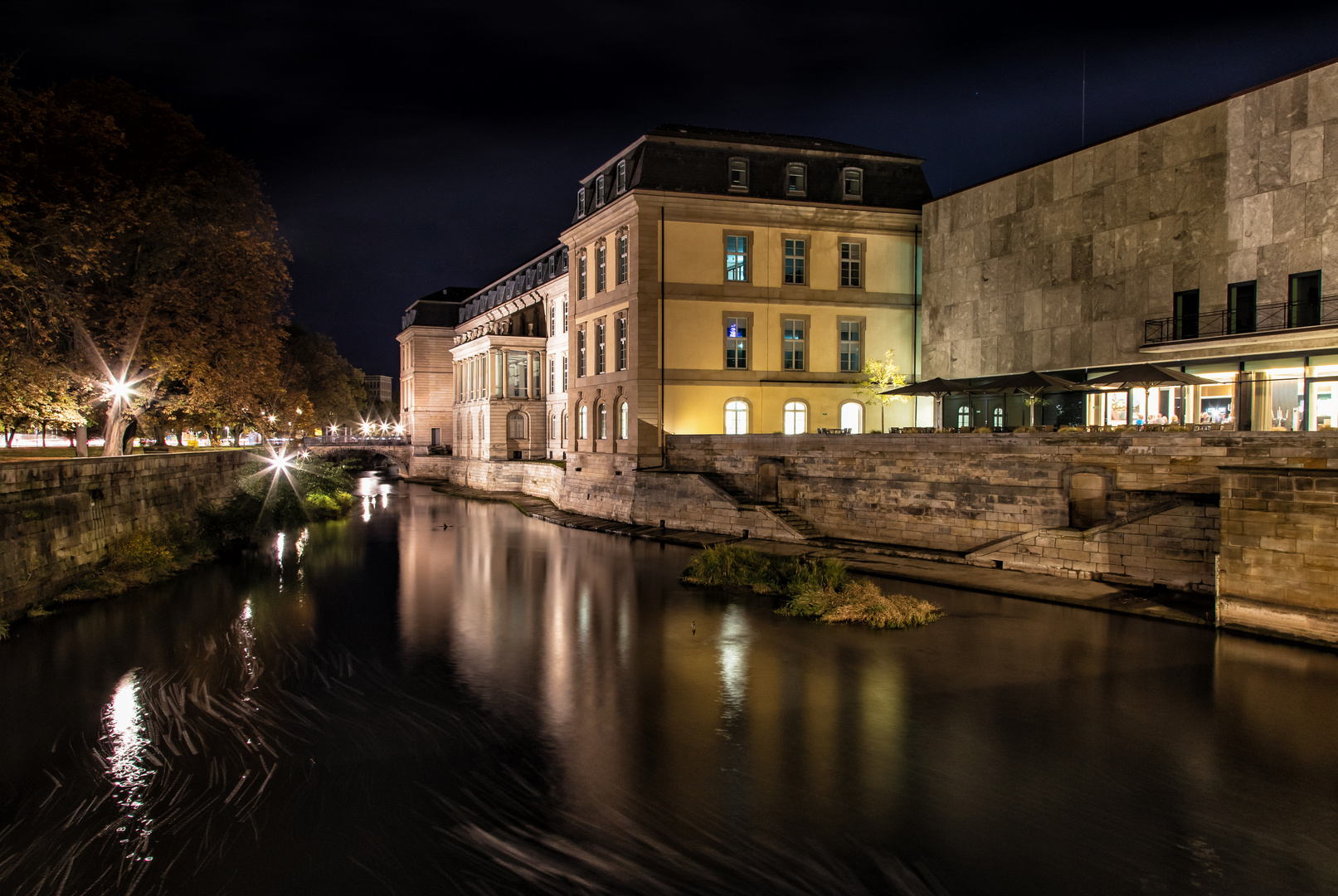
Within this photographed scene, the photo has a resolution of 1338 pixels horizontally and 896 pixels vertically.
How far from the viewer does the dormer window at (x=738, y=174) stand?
34.6m

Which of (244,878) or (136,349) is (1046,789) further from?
(136,349)

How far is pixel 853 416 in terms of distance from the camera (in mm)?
36094

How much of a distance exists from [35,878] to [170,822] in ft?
3.98

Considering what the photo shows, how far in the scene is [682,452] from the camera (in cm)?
3325

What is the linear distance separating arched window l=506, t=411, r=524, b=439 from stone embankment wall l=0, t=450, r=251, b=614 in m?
30.6

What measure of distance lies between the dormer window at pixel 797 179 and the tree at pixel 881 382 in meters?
8.16

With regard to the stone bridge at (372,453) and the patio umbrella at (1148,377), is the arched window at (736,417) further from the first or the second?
the stone bridge at (372,453)

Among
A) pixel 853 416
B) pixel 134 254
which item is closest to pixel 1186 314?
pixel 853 416

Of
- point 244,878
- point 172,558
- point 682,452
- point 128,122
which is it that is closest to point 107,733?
point 244,878

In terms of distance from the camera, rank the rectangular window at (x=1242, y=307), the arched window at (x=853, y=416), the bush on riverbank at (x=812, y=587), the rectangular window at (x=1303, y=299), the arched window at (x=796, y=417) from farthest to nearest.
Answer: the arched window at (x=853, y=416) < the arched window at (x=796, y=417) < the rectangular window at (x=1242, y=307) < the rectangular window at (x=1303, y=299) < the bush on riverbank at (x=812, y=587)

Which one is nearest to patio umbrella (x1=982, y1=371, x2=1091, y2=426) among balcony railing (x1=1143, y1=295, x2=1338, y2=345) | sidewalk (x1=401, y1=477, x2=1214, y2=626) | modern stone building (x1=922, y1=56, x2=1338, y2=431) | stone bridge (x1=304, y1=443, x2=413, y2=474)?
modern stone building (x1=922, y1=56, x2=1338, y2=431)

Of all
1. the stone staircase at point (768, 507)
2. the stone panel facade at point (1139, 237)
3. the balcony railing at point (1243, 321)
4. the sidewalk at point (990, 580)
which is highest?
the stone panel facade at point (1139, 237)

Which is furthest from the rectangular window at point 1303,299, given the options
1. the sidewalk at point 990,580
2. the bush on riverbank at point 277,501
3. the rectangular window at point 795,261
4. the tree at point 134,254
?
the bush on riverbank at point 277,501

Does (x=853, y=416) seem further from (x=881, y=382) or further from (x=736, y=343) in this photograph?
(x=736, y=343)
